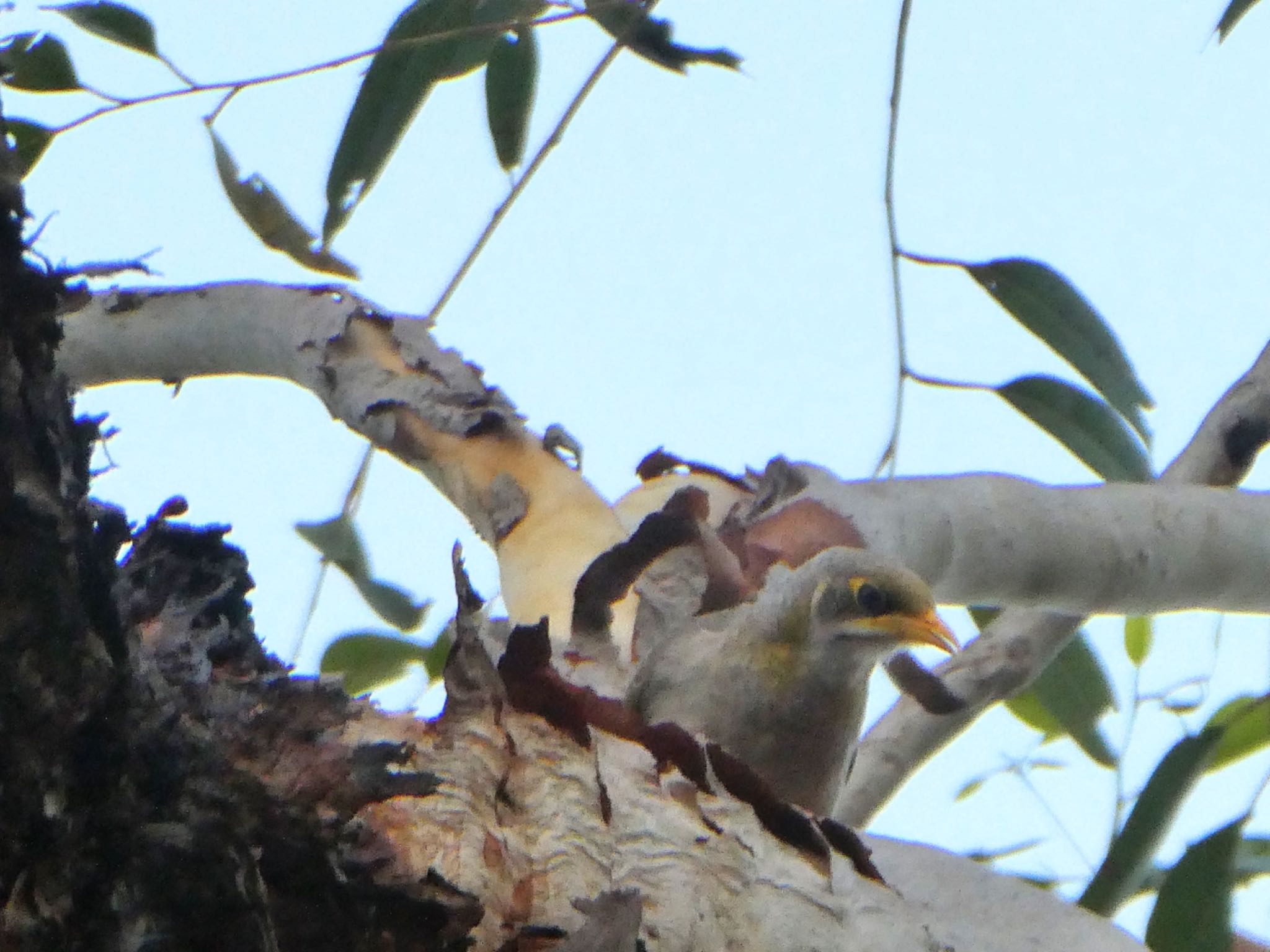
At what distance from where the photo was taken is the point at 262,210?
80.6 inches

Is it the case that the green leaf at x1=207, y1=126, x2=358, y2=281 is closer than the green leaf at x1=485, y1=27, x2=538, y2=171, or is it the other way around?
the green leaf at x1=207, y1=126, x2=358, y2=281

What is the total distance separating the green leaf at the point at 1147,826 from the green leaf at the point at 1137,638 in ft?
2.98

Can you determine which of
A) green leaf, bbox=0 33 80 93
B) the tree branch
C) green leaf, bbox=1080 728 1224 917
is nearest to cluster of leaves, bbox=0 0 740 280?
green leaf, bbox=0 33 80 93

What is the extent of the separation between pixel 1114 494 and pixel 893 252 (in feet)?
1.77

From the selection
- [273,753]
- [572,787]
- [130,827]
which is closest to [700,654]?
[572,787]

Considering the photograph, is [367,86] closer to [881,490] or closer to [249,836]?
[881,490]

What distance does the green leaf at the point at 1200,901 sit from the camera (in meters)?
1.77

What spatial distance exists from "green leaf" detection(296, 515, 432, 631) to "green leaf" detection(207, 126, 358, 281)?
49 cm

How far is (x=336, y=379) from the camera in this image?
173 centimetres

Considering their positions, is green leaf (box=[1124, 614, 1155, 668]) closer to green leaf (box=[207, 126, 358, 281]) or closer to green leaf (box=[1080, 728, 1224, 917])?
green leaf (box=[1080, 728, 1224, 917])

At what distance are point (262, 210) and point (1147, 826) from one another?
5.41 feet

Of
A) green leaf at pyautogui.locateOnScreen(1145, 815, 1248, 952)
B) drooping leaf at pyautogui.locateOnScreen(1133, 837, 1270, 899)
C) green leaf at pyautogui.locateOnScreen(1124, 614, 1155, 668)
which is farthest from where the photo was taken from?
green leaf at pyautogui.locateOnScreen(1124, 614, 1155, 668)

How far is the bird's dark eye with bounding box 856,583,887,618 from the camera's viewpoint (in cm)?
159

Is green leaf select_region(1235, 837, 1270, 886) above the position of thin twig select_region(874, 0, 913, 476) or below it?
below
